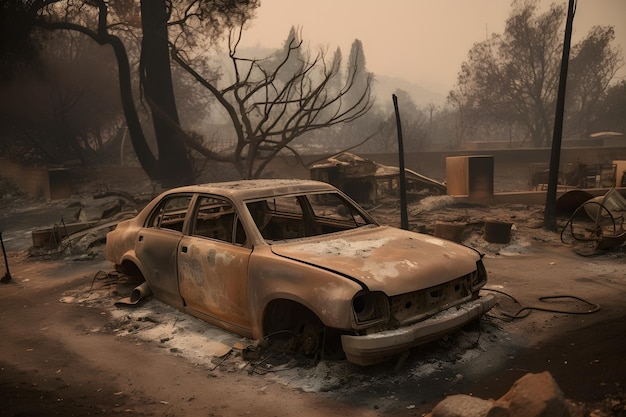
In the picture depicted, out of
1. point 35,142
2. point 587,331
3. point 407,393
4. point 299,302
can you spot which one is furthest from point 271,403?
point 35,142

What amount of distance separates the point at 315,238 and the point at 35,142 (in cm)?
2308

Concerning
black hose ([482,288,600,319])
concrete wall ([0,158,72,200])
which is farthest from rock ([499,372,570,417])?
concrete wall ([0,158,72,200])

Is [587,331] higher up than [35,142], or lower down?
lower down

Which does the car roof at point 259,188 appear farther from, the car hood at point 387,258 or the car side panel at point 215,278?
the car hood at point 387,258

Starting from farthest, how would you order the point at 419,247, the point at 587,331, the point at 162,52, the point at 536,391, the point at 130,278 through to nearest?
the point at 162,52, the point at 130,278, the point at 587,331, the point at 419,247, the point at 536,391

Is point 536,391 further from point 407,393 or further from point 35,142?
point 35,142

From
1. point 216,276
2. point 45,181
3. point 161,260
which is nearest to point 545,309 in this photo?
point 216,276

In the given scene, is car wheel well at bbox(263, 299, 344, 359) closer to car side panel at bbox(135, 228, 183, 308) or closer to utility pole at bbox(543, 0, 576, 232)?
car side panel at bbox(135, 228, 183, 308)

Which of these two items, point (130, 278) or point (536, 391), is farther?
point (130, 278)

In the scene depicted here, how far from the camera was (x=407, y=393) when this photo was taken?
369cm

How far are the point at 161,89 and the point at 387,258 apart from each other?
18.3 metres

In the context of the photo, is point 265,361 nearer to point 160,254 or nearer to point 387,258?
point 387,258

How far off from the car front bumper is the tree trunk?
57.0ft

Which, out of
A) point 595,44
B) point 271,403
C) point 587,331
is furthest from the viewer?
point 595,44
